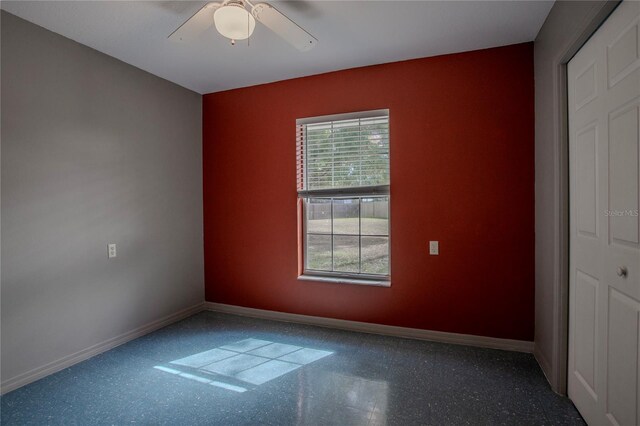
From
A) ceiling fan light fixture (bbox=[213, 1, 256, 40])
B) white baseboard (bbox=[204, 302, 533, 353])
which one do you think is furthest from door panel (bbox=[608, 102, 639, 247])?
ceiling fan light fixture (bbox=[213, 1, 256, 40])

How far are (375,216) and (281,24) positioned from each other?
6.12 ft

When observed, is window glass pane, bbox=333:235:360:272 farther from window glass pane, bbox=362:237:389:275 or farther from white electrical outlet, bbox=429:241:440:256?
white electrical outlet, bbox=429:241:440:256

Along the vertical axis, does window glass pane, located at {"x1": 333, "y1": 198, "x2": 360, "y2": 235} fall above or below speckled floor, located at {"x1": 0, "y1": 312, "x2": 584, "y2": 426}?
above

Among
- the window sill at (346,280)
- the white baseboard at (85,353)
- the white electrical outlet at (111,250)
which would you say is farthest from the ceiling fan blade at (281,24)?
the white baseboard at (85,353)

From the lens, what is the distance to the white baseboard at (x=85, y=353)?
7.02 feet

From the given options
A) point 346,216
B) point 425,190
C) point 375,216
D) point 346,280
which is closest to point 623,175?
point 425,190

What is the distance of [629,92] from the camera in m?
1.38

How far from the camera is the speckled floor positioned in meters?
1.85

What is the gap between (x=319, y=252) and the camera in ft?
11.0

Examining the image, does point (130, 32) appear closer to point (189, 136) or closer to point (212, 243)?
point (189, 136)

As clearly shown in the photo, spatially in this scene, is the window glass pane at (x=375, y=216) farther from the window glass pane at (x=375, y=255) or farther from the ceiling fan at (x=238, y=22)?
the ceiling fan at (x=238, y=22)

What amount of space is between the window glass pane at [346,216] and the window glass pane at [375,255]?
0.56ft

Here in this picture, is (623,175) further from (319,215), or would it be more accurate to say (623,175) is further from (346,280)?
(319,215)

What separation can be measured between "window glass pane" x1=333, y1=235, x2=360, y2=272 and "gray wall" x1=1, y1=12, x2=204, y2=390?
5.67ft
